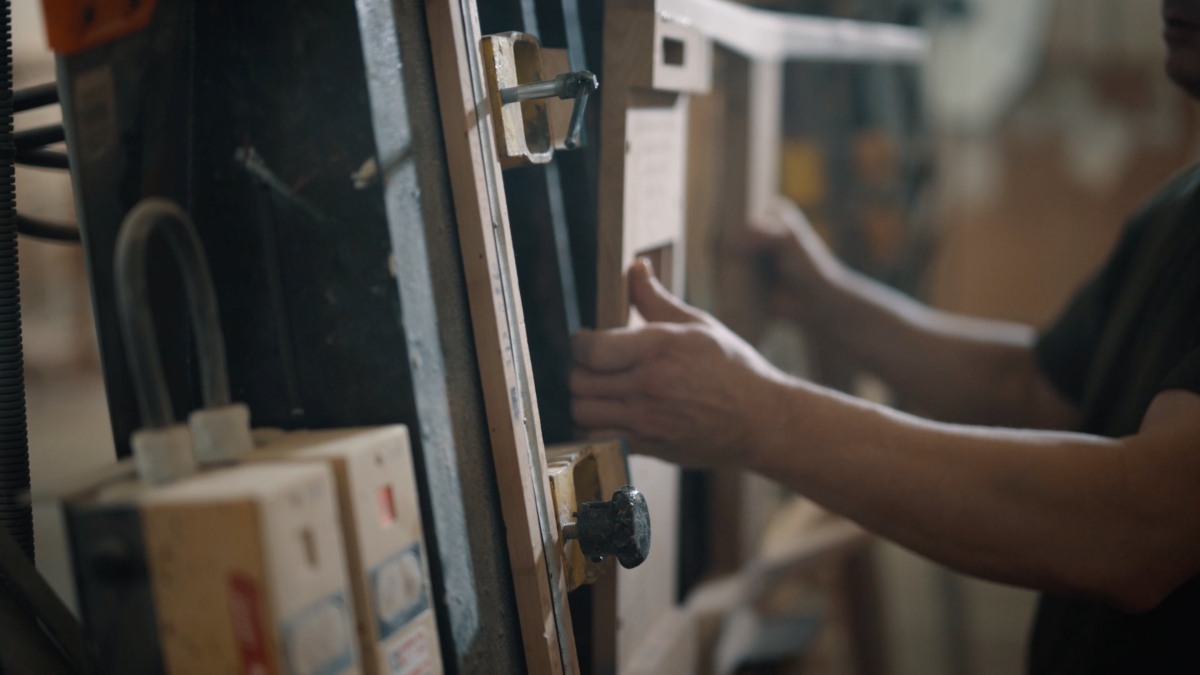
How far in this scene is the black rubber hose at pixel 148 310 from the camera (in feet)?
1.46

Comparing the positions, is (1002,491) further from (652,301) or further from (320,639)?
(320,639)

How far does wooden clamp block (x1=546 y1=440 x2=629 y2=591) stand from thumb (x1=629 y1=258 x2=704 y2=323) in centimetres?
15

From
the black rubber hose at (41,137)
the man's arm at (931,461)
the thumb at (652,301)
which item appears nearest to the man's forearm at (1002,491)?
the man's arm at (931,461)

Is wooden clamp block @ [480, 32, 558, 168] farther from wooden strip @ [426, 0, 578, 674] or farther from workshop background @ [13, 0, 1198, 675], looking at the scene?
workshop background @ [13, 0, 1198, 675]

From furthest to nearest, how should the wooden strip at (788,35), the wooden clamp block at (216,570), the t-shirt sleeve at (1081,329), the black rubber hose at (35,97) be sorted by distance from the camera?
the t-shirt sleeve at (1081,329)
the wooden strip at (788,35)
the black rubber hose at (35,97)
the wooden clamp block at (216,570)

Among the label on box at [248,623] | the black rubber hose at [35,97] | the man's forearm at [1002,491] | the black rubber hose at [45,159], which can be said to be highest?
the black rubber hose at [35,97]

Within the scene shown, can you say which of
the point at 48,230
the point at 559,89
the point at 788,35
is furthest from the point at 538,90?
the point at 788,35

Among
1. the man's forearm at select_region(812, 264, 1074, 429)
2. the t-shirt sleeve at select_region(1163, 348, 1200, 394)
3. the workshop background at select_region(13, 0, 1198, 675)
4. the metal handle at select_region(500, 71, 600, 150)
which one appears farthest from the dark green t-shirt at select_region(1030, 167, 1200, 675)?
the workshop background at select_region(13, 0, 1198, 675)

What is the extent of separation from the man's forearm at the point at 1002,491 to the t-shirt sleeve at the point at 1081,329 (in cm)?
45

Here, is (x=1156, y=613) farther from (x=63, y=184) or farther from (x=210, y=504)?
(x=63, y=184)

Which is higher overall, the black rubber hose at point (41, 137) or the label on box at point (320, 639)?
the black rubber hose at point (41, 137)

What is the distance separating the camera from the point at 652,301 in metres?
0.87

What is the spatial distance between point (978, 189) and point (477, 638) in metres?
2.95

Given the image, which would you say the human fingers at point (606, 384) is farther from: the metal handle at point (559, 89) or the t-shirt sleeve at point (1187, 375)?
the t-shirt sleeve at point (1187, 375)
